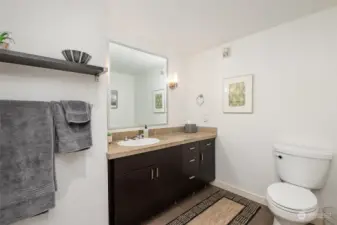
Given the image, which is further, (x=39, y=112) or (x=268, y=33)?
(x=268, y=33)

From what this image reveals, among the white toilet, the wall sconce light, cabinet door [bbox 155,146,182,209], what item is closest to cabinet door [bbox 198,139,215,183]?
cabinet door [bbox 155,146,182,209]

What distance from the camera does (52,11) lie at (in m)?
1.17

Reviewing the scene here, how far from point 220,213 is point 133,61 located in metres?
2.19

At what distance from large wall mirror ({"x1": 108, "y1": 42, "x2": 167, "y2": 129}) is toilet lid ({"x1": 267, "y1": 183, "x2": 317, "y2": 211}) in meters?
1.65

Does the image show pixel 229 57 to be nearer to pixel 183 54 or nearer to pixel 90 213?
pixel 183 54

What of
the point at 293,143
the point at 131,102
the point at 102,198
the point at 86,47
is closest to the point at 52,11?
the point at 86,47

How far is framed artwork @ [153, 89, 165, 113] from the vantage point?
102 inches

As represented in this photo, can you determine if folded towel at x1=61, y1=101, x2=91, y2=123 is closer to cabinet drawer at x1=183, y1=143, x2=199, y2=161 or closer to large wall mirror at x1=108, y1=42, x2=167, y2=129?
large wall mirror at x1=108, y1=42, x2=167, y2=129

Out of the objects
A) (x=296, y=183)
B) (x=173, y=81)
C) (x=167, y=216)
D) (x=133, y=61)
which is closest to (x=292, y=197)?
(x=296, y=183)

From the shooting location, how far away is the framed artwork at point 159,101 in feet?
8.52

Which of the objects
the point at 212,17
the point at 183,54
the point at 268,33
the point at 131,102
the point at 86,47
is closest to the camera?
the point at 86,47

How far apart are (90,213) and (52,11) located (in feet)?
5.10

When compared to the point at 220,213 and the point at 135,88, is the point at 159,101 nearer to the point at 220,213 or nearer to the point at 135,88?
the point at 135,88

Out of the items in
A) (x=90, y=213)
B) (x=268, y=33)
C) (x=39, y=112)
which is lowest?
(x=90, y=213)
